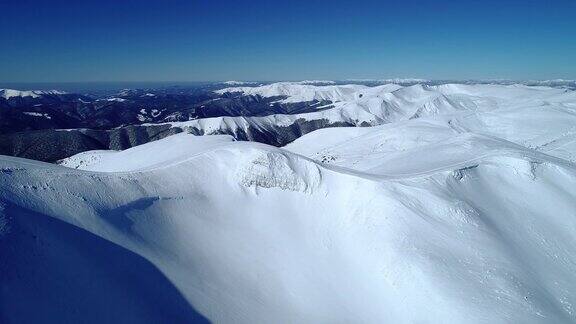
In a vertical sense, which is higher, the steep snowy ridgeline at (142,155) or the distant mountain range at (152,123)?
the steep snowy ridgeline at (142,155)

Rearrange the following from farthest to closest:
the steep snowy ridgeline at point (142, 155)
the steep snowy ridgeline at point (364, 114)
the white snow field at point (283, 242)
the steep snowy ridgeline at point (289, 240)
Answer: the steep snowy ridgeline at point (364, 114) < the steep snowy ridgeline at point (142, 155) < the steep snowy ridgeline at point (289, 240) < the white snow field at point (283, 242)

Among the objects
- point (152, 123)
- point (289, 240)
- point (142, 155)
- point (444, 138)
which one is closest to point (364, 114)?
point (152, 123)

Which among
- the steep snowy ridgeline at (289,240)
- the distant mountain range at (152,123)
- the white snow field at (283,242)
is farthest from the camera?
the distant mountain range at (152,123)

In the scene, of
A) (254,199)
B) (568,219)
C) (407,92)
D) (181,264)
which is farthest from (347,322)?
(407,92)

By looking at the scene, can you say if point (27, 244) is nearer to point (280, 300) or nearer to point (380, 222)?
point (280, 300)

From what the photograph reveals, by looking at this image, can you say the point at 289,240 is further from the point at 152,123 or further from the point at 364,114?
the point at 152,123

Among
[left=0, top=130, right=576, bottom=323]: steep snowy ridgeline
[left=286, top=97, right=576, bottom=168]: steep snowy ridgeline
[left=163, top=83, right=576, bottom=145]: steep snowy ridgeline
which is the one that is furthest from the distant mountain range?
[left=0, top=130, right=576, bottom=323]: steep snowy ridgeline

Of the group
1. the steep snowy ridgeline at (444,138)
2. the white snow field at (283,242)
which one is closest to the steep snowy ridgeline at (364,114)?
the steep snowy ridgeline at (444,138)

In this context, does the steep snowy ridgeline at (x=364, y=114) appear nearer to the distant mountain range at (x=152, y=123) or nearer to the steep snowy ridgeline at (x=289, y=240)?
the distant mountain range at (x=152, y=123)
